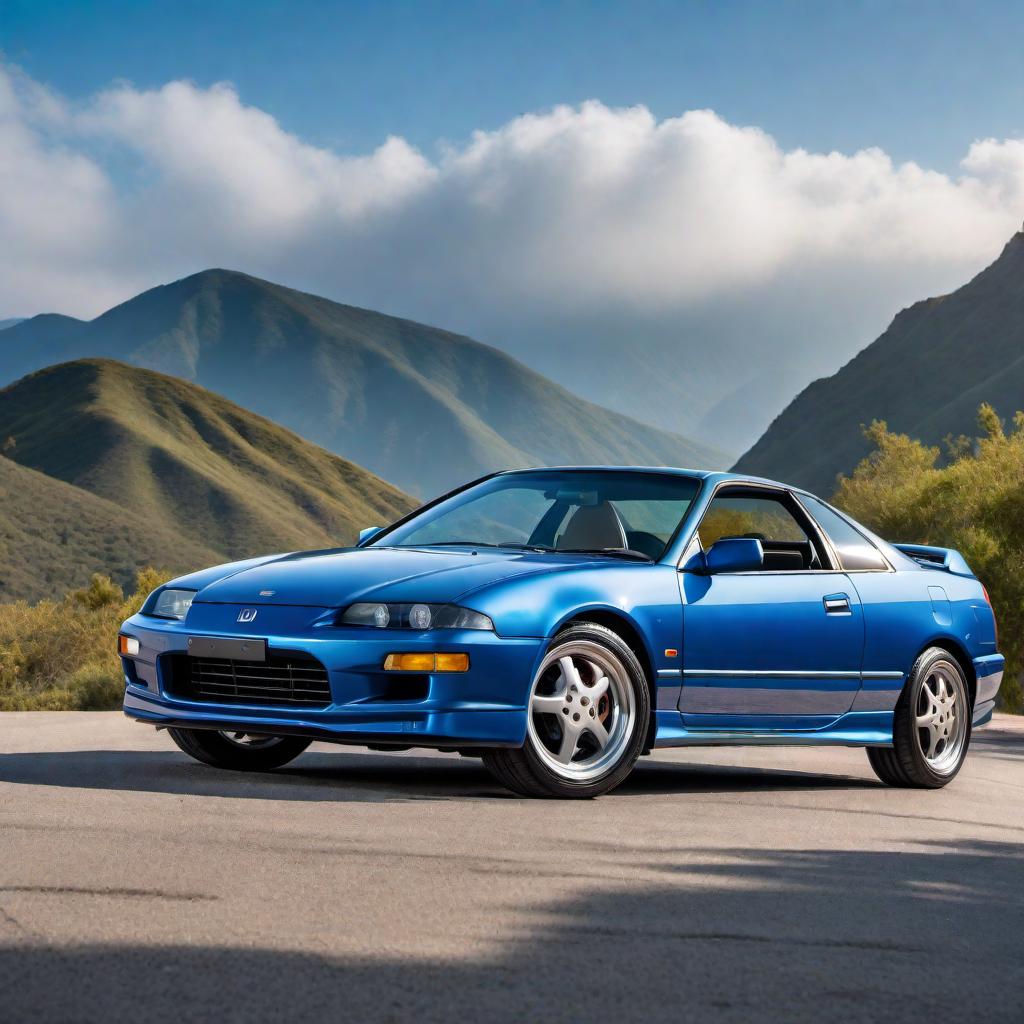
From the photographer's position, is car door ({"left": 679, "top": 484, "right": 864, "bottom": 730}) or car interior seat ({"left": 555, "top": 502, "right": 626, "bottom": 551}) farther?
car interior seat ({"left": 555, "top": 502, "right": 626, "bottom": 551})

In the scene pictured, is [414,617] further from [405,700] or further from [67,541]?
[67,541]

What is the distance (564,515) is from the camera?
8188 millimetres

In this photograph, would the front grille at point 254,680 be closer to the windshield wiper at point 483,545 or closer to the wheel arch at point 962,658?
the windshield wiper at point 483,545

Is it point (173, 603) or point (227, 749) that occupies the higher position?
point (173, 603)

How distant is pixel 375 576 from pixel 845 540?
288 centimetres

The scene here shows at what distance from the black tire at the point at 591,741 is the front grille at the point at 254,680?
781 mm

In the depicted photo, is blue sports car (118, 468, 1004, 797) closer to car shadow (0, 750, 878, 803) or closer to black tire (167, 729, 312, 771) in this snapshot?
black tire (167, 729, 312, 771)

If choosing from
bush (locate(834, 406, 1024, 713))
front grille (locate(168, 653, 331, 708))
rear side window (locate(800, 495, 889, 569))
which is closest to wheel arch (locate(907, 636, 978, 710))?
rear side window (locate(800, 495, 889, 569))

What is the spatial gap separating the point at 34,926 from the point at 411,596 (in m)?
2.93

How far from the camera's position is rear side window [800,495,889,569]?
28.1 feet

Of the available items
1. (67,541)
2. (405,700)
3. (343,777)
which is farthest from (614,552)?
(67,541)

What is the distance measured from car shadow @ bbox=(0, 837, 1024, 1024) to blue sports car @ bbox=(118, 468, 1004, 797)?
1.94 meters

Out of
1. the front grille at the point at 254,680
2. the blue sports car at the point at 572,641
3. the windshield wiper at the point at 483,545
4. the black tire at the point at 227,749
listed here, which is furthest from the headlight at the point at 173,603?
the windshield wiper at the point at 483,545

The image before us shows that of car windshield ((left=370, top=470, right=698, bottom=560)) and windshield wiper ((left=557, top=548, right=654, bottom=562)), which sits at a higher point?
car windshield ((left=370, top=470, right=698, bottom=560))
